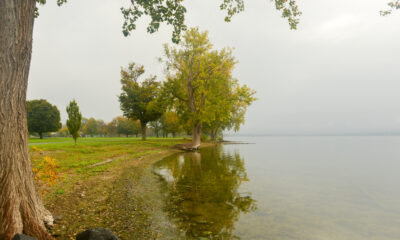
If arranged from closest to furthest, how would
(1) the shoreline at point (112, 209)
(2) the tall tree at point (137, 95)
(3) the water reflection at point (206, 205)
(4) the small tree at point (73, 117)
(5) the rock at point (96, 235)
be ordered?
1. (5) the rock at point (96, 235)
2. (1) the shoreline at point (112, 209)
3. (3) the water reflection at point (206, 205)
4. (4) the small tree at point (73, 117)
5. (2) the tall tree at point (137, 95)

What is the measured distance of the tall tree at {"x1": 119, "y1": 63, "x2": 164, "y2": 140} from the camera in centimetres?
4112

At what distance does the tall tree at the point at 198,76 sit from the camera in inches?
1236

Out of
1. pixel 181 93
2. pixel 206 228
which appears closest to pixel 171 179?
pixel 206 228

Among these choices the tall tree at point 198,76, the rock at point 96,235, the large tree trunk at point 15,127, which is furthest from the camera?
the tall tree at point 198,76

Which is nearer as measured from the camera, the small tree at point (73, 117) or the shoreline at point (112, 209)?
the shoreline at point (112, 209)

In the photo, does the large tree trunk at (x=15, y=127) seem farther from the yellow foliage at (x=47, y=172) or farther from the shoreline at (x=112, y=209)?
the yellow foliage at (x=47, y=172)

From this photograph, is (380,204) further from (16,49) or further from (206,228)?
(16,49)

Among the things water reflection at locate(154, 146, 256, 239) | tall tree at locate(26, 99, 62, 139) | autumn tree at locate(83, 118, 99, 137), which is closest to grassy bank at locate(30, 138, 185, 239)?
water reflection at locate(154, 146, 256, 239)

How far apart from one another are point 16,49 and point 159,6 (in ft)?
22.3

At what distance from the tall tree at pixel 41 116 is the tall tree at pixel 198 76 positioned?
46.4 meters

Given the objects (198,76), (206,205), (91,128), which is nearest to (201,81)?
(198,76)

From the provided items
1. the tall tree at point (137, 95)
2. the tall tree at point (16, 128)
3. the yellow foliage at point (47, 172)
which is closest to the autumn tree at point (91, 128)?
the tall tree at point (137, 95)

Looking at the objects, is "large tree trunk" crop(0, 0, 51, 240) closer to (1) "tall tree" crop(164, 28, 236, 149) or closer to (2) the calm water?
(2) the calm water

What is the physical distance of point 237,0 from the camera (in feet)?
28.9
